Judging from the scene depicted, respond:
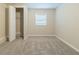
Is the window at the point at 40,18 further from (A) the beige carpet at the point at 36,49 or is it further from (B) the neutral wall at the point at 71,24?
(A) the beige carpet at the point at 36,49

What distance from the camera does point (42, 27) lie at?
231 inches

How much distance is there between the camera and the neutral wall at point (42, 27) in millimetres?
5782

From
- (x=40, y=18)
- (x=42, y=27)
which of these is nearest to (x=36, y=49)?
(x=42, y=27)

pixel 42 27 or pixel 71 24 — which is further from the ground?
pixel 71 24

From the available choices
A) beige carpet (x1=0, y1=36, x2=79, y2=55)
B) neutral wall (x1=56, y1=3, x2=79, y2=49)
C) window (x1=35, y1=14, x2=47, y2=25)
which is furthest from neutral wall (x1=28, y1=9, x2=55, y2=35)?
beige carpet (x1=0, y1=36, x2=79, y2=55)

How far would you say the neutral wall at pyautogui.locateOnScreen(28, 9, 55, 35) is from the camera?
5782 mm

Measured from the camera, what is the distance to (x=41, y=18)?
6.02 meters

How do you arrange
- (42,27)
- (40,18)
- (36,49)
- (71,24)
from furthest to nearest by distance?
(40,18), (42,27), (71,24), (36,49)

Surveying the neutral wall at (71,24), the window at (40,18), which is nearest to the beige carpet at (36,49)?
the neutral wall at (71,24)

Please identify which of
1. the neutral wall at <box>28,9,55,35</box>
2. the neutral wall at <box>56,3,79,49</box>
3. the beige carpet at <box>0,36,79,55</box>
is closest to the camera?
the beige carpet at <box>0,36,79,55</box>

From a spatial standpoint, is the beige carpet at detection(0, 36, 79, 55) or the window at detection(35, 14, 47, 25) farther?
the window at detection(35, 14, 47, 25)

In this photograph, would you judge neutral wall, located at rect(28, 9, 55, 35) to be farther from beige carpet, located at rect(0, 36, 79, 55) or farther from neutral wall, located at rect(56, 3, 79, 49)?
beige carpet, located at rect(0, 36, 79, 55)

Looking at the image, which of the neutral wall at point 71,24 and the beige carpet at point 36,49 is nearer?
the beige carpet at point 36,49

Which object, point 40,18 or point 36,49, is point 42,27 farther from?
point 36,49
